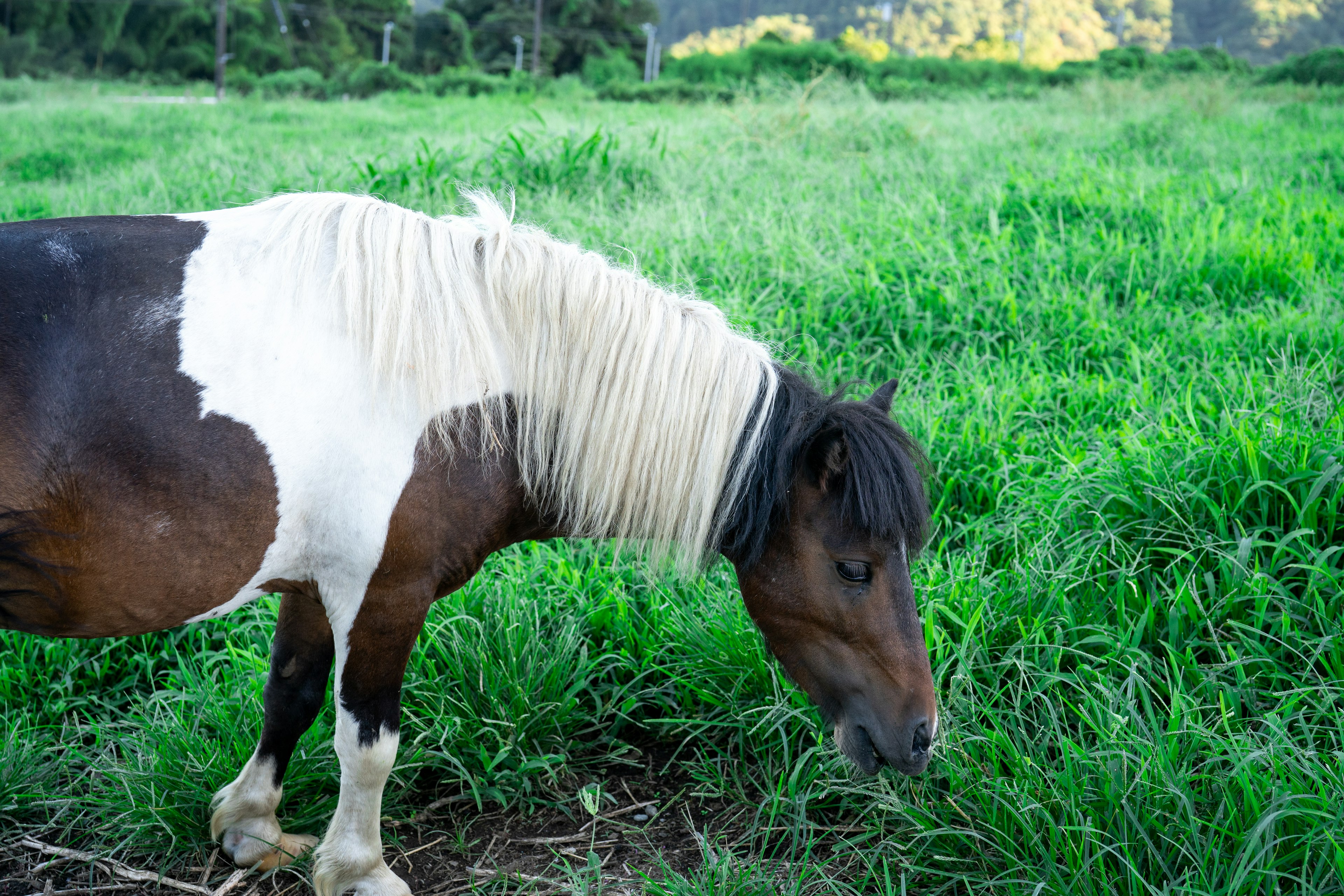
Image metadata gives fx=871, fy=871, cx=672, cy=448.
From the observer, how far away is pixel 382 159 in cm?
Answer: 794

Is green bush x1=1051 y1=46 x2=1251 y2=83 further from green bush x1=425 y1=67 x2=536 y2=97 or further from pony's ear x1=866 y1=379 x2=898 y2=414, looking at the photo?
pony's ear x1=866 y1=379 x2=898 y2=414

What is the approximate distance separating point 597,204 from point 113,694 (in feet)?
14.0

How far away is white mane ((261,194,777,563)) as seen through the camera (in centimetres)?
206

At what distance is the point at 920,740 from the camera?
2.05m

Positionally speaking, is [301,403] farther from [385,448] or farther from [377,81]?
[377,81]

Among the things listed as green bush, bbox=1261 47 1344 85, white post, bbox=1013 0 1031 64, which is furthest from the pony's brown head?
white post, bbox=1013 0 1031 64

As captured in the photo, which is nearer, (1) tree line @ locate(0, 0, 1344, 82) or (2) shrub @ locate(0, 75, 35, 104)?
(2) shrub @ locate(0, 75, 35, 104)

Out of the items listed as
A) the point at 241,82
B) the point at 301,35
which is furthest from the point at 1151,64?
the point at 301,35

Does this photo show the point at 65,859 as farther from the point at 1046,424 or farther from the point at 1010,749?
the point at 1046,424

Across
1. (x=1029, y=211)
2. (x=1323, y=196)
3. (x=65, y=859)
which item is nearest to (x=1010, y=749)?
(x=65, y=859)

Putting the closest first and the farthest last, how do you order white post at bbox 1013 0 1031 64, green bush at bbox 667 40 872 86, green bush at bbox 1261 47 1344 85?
green bush at bbox 1261 47 1344 85 < green bush at bbox 667 40 872 86 < white post at bbox 1013 0 1031 64

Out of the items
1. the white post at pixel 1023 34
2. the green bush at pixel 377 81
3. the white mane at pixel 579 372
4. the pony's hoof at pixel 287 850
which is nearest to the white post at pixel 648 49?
the white post at pixel 1023 34

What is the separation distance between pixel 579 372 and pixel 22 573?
1.24 m

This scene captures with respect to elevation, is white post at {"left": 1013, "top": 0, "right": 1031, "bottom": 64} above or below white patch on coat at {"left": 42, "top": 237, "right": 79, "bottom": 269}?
above
